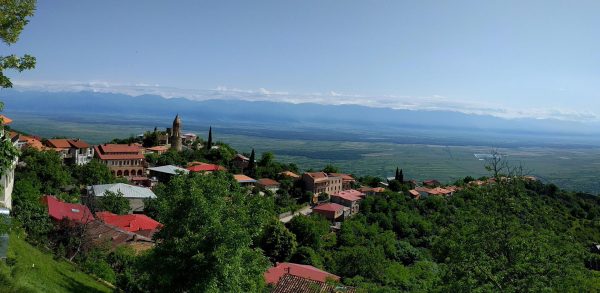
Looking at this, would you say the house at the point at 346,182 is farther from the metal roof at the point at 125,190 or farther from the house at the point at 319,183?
the metal roof at the point at 125,190

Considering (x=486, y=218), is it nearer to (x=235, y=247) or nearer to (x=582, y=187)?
(x=235, y=247)

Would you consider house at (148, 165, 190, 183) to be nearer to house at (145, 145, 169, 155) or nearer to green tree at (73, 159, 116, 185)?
house at (145, 145, 169, 155)

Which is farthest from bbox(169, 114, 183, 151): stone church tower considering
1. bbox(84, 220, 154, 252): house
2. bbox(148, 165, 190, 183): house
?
bbox(84, 220, 154, 252): house

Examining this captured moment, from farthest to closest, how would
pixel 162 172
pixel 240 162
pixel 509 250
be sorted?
pixel 240 162, pixel 162 172, pixel 509 250

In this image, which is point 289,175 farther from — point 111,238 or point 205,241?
point 205,241

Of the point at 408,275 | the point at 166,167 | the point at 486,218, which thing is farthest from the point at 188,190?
the point at 166,167

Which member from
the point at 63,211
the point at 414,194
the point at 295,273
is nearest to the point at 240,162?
the point at 414,194
